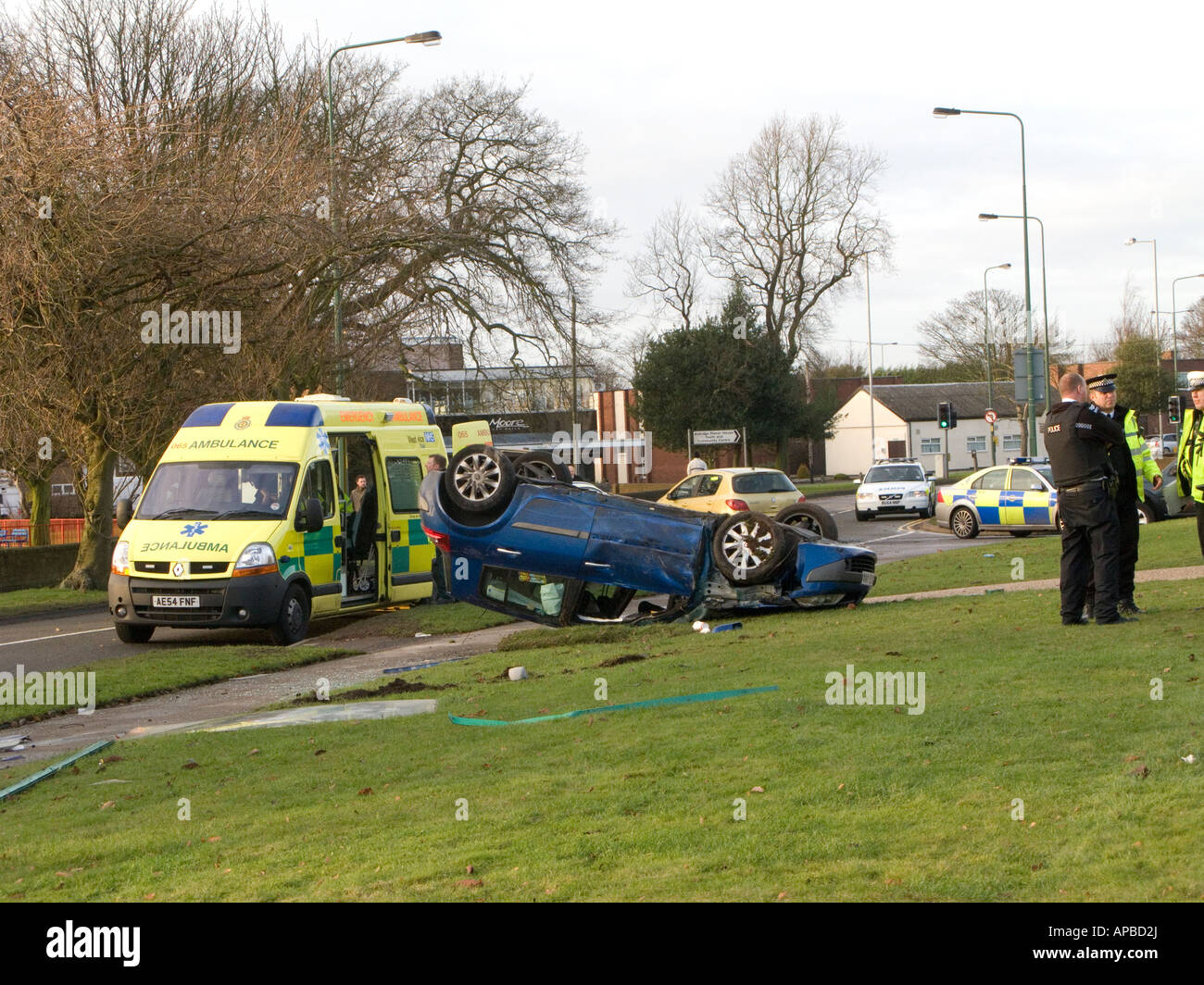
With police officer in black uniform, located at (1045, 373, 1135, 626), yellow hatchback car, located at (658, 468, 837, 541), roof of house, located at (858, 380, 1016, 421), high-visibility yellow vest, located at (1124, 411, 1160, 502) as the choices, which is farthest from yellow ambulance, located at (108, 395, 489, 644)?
roof of house, located at (858, 380, 1016, 421)

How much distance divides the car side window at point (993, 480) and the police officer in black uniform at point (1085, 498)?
17.0 metres

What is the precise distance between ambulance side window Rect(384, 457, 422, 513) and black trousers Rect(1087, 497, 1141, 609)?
9.69 m

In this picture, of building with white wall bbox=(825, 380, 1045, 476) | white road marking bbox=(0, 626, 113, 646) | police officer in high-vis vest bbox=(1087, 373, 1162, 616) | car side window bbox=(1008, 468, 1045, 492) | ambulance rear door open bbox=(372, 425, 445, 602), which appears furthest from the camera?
building with white wall bbox=(825, 380, 1045, 476)

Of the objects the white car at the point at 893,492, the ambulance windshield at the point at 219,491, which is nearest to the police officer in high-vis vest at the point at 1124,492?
the ambulance windshield at the point at 219,491

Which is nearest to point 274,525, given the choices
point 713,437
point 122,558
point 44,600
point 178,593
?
point 178,593

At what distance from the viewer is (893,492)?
3622 cm

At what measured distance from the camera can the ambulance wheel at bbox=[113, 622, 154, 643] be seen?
15900 mm

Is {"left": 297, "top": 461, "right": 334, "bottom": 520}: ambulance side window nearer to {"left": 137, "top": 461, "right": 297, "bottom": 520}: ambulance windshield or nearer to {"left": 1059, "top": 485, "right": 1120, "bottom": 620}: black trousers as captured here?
{"left": 137, "top": 461, "right": 297, "bottom": 520}: ambulance windshield

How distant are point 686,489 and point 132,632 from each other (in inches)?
584

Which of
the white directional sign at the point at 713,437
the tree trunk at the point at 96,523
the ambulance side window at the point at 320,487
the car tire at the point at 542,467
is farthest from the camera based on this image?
the white directional sign at the point at 713,437

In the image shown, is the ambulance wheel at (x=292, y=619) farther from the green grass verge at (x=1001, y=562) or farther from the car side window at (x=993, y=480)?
the car side window at (x=993, y=480)

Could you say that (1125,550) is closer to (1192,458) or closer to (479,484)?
(1192,458)

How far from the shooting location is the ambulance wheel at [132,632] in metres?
15.9

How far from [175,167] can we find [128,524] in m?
10.4
